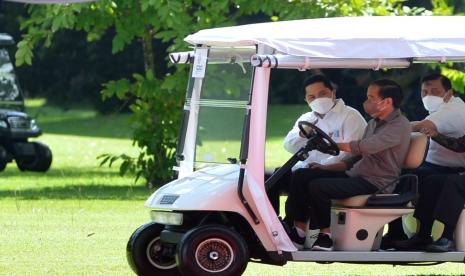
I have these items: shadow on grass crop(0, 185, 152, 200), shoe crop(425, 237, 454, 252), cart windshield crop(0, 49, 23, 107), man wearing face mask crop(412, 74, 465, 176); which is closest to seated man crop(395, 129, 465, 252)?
shoe crop(425, 237, 454, 252)

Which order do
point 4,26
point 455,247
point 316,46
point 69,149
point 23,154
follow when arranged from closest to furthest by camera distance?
point 316,46 < point 455,247 < point 23,154 < point 69,149 < point 4,26

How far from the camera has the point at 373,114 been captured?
9.20 metres

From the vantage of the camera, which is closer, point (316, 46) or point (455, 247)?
point (316, 46)

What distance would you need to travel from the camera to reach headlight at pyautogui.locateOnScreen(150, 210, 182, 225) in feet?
29.0

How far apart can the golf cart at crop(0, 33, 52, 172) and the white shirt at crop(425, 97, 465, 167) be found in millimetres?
11885

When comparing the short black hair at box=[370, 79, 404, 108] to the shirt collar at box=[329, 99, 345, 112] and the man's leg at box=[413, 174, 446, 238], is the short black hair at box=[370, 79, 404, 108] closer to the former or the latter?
the shirt collar at box=[329, 99, 345, 112]

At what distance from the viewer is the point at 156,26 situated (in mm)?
16469

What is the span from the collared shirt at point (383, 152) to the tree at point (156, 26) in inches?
271

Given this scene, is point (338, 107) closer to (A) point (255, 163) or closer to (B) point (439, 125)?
(B) point (439, 125)

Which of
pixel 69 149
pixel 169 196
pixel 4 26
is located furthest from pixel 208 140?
pixel 4 26

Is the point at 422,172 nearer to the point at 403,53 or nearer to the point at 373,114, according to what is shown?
the point at 373,114

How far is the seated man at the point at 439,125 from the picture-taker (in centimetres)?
942

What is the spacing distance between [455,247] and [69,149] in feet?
63.5

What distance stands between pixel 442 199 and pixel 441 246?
30cm
